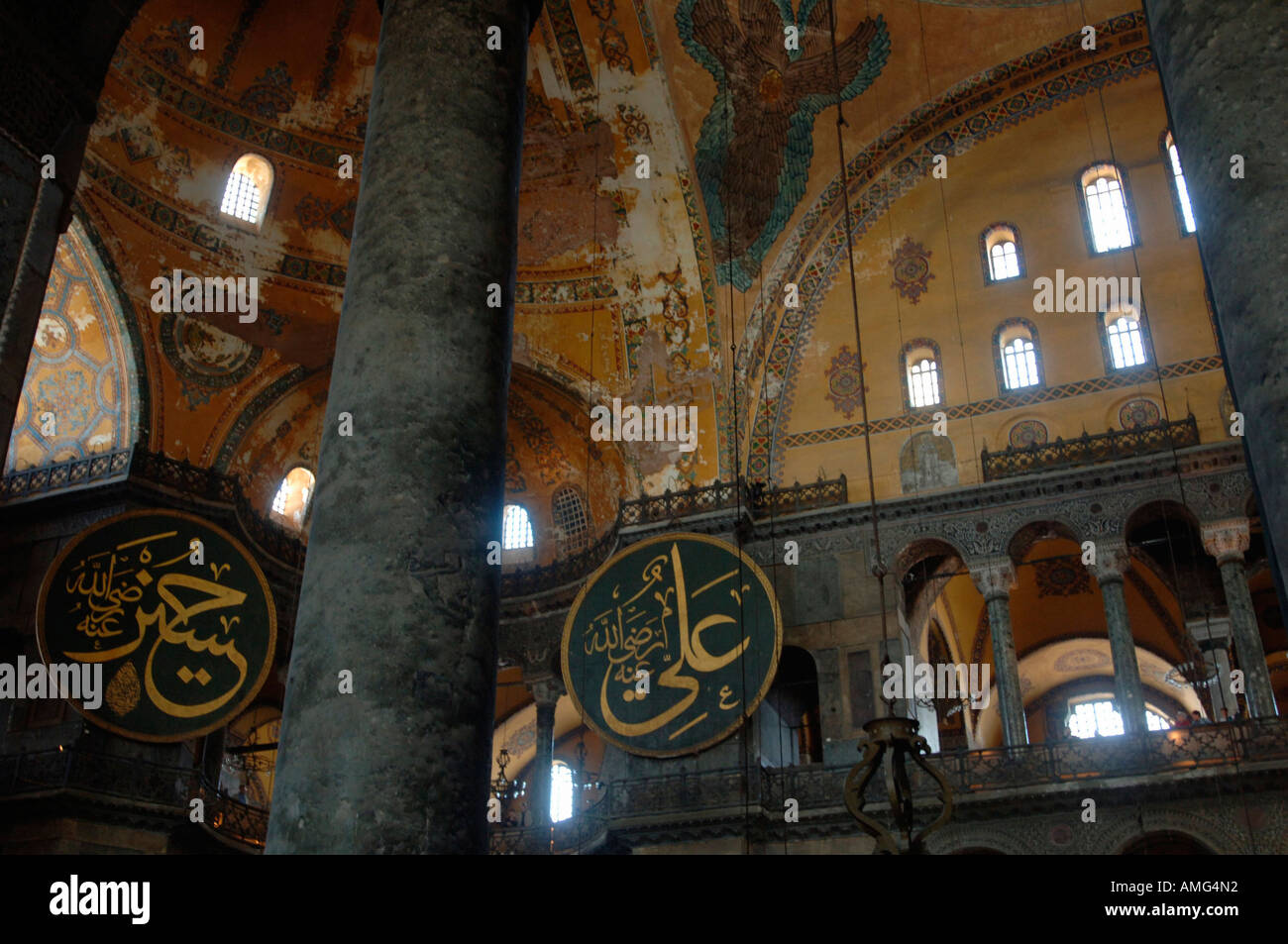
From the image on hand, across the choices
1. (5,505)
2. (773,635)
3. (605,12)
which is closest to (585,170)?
(605,12)

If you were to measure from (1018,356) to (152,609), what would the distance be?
863 cm

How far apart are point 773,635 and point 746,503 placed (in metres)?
2.19

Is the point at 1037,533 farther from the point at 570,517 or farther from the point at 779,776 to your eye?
the point at 570,517

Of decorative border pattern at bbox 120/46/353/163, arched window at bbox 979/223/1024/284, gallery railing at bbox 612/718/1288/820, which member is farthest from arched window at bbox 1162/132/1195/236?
decorative border pattern at bbox 120/46/353/163

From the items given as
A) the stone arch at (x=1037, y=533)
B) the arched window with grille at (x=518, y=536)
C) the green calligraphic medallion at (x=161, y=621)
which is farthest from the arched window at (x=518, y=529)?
the stone arch at (x=1037, y=533)

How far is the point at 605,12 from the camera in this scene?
12.9 m

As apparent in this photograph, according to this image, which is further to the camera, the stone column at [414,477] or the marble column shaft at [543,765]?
the marble column shaft at [543,765]

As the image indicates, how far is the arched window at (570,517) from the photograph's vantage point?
47.4ft

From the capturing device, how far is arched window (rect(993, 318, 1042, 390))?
12766 millimetres

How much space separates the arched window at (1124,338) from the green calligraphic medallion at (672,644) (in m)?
4.22

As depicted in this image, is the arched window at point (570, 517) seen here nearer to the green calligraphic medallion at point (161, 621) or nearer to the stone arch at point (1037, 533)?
the green calligraphic medallion at point (161, 621)

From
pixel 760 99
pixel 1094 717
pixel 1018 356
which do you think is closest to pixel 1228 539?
pixel 1018 356
